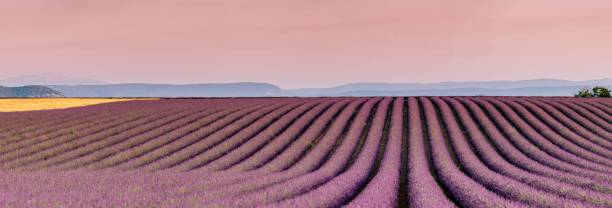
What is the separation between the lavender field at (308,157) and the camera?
8.73 m

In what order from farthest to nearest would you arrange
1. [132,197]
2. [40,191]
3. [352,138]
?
[352,138]
[40,191]
[132,197]

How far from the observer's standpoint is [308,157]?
16.9 metres

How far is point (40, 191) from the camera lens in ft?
28.3

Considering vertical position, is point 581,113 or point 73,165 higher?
point 581,113

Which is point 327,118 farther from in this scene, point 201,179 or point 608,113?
point 201,179

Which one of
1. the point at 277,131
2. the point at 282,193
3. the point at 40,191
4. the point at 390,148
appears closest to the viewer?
the point at 40,191

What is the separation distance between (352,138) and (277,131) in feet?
12.7

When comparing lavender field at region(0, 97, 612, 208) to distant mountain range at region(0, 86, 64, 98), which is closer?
lavender field at region(0, 97, 612, 208)

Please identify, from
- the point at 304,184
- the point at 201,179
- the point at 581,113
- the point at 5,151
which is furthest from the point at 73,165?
the point at 581,113

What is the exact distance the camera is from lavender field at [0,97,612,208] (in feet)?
28.6

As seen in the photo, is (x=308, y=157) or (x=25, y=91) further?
(x=25, y=91)

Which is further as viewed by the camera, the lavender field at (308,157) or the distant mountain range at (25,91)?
the distant mountain range at (25,91)

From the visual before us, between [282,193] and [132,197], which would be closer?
[132,197]

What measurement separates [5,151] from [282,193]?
46.1 ft
